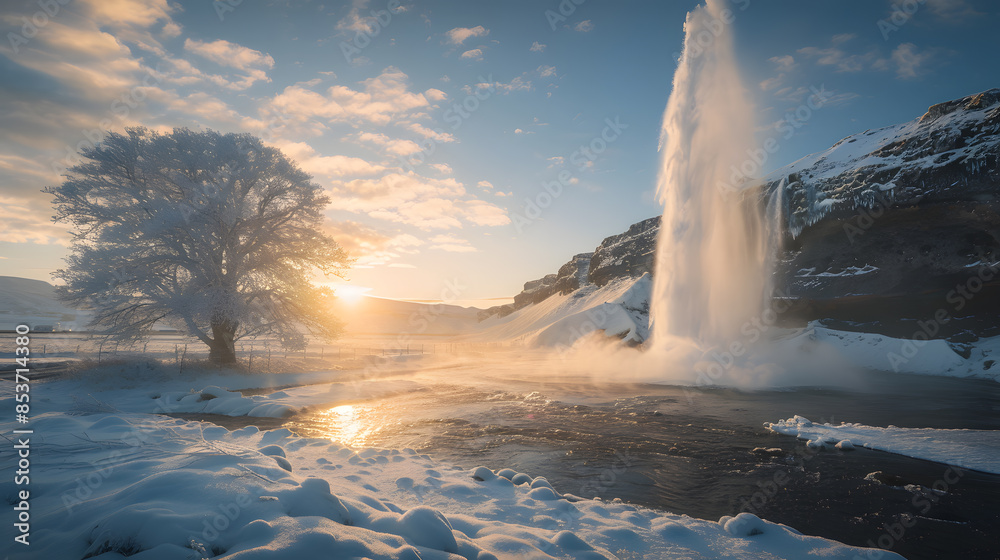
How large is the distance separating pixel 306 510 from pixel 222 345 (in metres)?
19.5

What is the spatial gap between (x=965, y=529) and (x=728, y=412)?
27.2 feet

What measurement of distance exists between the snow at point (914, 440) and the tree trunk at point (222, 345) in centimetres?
2273

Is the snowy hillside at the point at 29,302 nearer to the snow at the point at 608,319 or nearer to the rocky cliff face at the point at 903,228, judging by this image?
the snow at the point at 608,319

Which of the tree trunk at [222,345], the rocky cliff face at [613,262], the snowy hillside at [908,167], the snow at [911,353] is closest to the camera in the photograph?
the tree trunk at [222,345]

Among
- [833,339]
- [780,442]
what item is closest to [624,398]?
[780,442]

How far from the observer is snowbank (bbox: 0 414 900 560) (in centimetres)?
301

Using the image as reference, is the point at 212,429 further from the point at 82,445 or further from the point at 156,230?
the point at 156,230

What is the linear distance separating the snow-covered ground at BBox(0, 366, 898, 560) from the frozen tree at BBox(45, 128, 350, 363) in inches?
459

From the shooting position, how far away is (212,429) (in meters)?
9.09

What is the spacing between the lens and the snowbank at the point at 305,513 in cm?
301

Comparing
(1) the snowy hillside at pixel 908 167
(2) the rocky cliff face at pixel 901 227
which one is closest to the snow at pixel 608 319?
(2) the rocky cliff face at pixel 901 227

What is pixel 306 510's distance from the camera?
3773 mm

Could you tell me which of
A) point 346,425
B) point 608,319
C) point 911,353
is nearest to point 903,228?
point 911,353

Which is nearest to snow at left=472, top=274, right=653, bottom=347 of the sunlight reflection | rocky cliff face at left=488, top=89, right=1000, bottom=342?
rocky cliff face at left=488, top=89, right=1000, bottom=342
